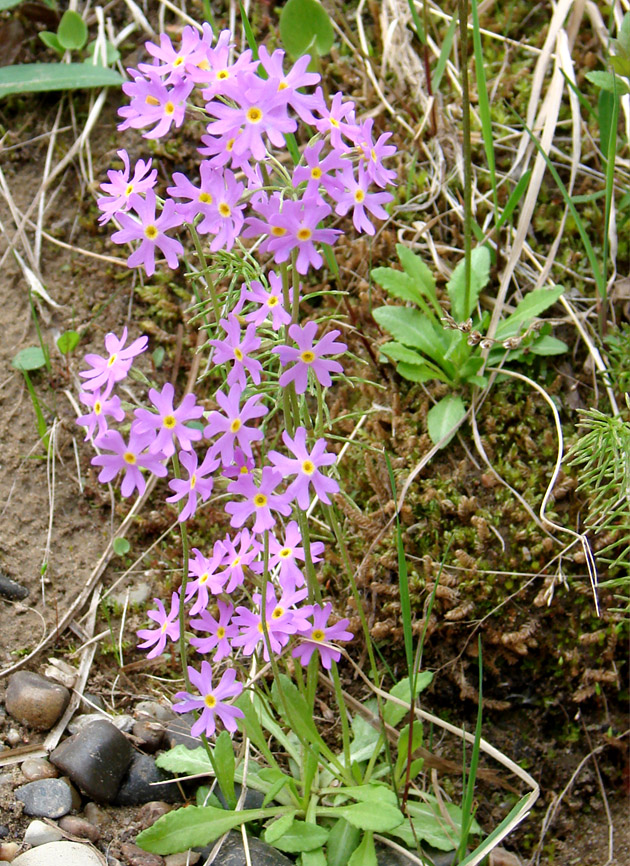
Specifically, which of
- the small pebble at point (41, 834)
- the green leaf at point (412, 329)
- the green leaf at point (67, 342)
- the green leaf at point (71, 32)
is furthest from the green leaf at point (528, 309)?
the green leaf at point (71, 32)

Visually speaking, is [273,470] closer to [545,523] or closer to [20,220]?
[545,523]

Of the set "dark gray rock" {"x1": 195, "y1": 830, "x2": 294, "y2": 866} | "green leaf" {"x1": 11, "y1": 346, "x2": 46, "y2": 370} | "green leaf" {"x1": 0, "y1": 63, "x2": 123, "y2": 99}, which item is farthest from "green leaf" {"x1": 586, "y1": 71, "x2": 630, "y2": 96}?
"dark gray rock" {"x1": 195, "y1": 830, "x2": 294, "y2": 866}

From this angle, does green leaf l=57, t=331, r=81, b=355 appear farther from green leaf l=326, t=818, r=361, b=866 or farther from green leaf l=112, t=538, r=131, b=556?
green leaf l=326, t=818, r=361, b=866

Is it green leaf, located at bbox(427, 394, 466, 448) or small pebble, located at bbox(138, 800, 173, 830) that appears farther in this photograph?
green leaf, located at bbox(427, 394, 466, 448)

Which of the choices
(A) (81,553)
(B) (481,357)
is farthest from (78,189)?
(B) (481,357)

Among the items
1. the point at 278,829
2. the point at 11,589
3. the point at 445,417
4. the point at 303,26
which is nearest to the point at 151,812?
the point at 278,829

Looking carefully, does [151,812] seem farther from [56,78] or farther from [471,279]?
[56,78]

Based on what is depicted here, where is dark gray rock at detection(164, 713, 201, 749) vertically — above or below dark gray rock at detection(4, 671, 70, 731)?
below
